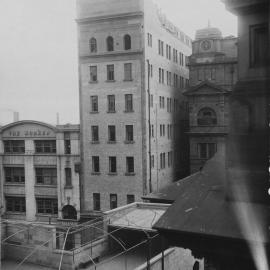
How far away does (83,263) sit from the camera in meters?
Result: 25.2

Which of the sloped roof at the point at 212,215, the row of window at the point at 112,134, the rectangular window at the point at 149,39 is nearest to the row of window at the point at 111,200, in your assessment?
the row of window at the point at 112,134

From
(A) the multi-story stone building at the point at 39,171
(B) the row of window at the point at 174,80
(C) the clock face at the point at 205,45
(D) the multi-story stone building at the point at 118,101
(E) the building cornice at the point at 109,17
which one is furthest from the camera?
(C) the clock face at the point at 205,45

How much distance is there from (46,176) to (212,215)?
41738 millimetres

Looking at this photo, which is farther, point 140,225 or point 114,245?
point 114,245

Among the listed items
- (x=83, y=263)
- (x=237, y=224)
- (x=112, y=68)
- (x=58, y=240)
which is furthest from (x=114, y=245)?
(x=237, y=224)

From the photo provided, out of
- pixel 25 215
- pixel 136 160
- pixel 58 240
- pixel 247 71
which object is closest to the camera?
pixel 247 71

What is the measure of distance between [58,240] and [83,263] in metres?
12.8

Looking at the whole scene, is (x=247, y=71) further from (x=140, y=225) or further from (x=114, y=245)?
(x=114, y=245)

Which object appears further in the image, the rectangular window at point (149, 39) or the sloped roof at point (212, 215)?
the rectangular window at point (149, 39)

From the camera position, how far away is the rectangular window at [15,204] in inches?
1817

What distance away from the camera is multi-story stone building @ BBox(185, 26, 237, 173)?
43281mm

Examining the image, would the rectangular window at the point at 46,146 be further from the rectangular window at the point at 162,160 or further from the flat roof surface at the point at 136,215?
the flat roof surface at the point at 136,215

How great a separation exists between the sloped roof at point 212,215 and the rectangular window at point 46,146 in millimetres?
39808

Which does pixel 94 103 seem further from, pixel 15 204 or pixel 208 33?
pixel 208 33
